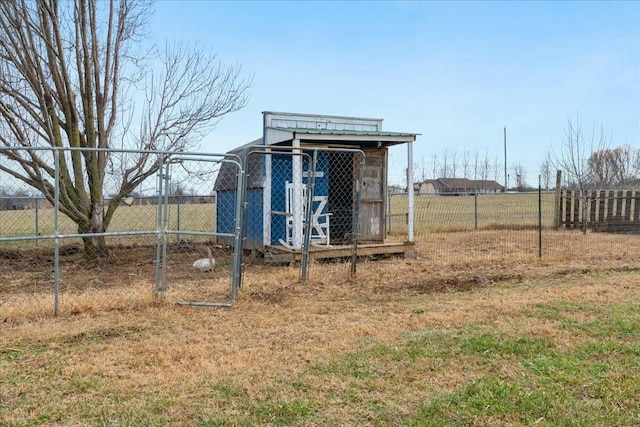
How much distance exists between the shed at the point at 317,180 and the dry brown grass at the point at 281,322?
1.33 meters

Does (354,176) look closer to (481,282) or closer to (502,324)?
(481,282)

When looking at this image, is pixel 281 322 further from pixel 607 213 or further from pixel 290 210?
pixel 607 213

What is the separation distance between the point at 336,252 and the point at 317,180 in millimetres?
1585

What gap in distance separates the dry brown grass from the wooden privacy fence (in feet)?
25.4

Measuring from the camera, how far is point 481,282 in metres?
6.89

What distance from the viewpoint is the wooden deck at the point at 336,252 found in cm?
865

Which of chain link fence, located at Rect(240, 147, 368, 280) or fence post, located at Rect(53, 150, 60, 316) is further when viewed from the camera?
chain link fence, located at Rect(240, 147, 368, 280)

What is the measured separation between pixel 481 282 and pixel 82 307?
5.33 metres

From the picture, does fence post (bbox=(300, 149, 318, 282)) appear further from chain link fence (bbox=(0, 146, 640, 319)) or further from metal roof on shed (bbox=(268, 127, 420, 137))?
metal roof on shed (bbox=(268, 127, 420, 137))

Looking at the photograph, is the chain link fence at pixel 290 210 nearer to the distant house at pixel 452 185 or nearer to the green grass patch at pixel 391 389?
the green grass patch at pixel 391 389

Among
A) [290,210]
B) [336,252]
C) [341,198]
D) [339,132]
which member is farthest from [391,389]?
[341,198]

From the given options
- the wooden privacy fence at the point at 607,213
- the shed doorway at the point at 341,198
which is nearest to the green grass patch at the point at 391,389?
the shed doorway at the point at 341,198

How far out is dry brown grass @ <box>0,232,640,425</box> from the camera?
3.49m

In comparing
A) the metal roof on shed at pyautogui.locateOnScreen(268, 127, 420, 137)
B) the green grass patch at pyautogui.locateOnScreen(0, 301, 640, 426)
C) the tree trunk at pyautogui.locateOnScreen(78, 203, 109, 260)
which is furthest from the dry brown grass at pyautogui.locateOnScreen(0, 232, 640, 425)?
the metal roof on shed at pyautogui.locateOnScreen(268, 127, 420, 137)
